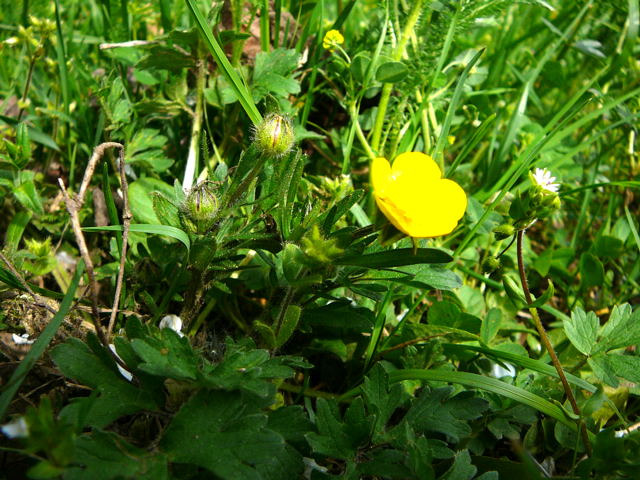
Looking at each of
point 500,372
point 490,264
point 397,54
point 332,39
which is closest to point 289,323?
point 490,264

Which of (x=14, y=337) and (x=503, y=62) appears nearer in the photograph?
(x=14, y=337)

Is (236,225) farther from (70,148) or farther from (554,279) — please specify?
(554,279)

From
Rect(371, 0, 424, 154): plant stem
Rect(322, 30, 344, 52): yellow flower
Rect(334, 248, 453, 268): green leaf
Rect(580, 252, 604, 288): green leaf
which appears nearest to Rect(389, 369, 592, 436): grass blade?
Rect(334, 248, 453, 268): green leaf

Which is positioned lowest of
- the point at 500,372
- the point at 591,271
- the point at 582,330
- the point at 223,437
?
the point at 500,372

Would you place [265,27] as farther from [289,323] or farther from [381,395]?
[381,395]

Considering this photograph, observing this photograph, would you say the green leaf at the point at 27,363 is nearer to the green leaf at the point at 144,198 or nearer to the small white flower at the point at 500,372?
the green leaf at the point at 144,198

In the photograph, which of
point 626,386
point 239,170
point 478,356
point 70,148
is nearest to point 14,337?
point 239,170

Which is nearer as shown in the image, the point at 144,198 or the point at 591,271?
the point at 144,198
